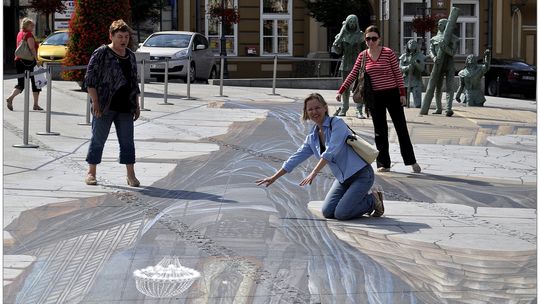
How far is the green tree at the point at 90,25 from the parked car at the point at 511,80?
13844 mm

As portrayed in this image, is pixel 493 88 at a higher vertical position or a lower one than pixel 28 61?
lower

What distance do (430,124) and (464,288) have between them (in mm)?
12170

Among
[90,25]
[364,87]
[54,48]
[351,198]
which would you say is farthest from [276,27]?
[351,198]

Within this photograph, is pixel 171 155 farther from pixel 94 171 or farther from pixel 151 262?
pixel 151 262

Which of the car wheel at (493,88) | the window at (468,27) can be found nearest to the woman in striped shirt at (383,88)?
the car wheel at (493,88)

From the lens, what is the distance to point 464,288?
7.30 meters

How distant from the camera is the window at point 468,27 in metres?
46.0

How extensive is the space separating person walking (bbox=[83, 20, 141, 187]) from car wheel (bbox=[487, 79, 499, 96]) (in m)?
23.9

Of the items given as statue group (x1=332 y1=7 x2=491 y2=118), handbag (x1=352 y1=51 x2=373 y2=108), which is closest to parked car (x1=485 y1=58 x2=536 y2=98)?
statue group (x1=332 y1=7 x2=491 y2=118)

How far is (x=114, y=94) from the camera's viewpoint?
11.5 metres

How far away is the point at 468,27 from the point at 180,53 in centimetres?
1722

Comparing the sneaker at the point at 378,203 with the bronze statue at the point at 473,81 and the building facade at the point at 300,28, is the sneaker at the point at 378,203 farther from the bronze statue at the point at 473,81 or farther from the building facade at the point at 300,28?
the building facade at the point at 300,28

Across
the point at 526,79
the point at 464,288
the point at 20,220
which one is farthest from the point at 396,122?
the point at 526,79

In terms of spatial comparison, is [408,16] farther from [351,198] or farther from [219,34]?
[351,198]
